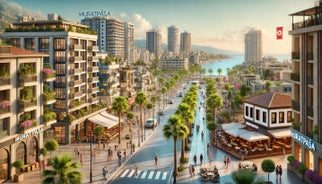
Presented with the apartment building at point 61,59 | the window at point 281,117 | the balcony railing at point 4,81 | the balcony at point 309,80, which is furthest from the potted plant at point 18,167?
the window at point 281,117

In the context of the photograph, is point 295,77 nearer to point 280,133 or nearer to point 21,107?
point 280,133

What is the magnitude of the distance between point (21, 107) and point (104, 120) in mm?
27357

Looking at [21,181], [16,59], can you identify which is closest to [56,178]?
[21,181]

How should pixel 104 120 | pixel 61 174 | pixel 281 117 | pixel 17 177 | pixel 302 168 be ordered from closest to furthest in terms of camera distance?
1. pixel 61 174
2. pixel 302 168
3. pixel 17 177
4. pixel 281 117
5. pixel 104 120

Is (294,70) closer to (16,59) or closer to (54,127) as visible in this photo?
(16,59)

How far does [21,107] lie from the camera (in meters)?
45.7

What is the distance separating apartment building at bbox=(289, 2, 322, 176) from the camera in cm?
3994

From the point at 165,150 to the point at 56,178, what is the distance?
33182 mm

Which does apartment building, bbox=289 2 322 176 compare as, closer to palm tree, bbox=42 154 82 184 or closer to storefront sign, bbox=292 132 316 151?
storefront sign, bbox=292 132 316 151

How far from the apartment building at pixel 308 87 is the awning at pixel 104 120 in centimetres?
3510

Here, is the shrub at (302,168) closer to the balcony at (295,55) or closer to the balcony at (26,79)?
the balcony at (295,55)

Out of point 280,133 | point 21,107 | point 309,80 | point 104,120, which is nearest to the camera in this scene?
point 309,80

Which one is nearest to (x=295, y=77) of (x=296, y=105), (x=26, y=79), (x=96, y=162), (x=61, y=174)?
(x=296, y=105)

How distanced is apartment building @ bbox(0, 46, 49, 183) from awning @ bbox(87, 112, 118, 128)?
17.2 metres
